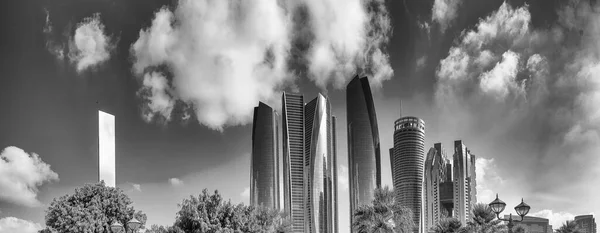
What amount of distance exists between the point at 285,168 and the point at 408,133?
41222 millimetres

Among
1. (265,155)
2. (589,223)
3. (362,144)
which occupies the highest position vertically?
(362,144)

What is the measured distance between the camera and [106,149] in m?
41.8

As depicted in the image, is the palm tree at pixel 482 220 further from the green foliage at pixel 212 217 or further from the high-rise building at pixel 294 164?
the high-rise building at pixel 294 164

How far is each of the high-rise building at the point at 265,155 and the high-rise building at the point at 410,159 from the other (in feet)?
127

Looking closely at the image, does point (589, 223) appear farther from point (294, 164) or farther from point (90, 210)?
point (90, 210)

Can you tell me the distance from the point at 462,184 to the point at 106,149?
555ft

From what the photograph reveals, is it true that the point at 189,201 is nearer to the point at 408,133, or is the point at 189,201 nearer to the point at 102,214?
the point at 102,214

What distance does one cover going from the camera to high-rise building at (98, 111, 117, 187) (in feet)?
135

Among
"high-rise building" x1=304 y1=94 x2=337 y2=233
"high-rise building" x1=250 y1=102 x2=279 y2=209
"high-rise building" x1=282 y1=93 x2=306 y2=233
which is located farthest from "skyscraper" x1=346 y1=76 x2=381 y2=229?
"high-rise building" x1=250 y1=102 x2=279 y2=209

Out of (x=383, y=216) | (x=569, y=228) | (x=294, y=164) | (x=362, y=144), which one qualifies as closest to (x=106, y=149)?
(x=383, y=216)

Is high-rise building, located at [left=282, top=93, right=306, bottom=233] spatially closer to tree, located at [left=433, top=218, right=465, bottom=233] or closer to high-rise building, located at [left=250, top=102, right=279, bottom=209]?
high-rise building, located at [left=250, top=102, right=279, bottom=209]

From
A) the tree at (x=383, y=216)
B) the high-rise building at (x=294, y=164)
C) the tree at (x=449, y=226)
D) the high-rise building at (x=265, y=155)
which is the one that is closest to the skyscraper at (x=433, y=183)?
the high-rise building at (x=294, y=164)

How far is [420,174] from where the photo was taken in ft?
597

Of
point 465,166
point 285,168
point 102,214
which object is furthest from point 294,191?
point 102,214
